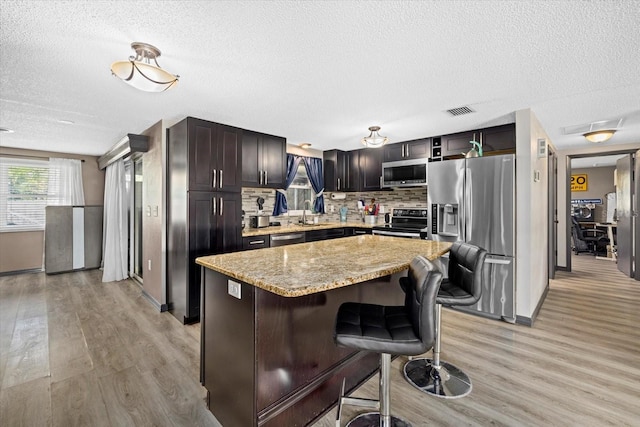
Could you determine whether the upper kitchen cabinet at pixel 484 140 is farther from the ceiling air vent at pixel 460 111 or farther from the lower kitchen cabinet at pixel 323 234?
the lower kitchen cabinet at pixel 323 234

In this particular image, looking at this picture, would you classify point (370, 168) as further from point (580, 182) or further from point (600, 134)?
point (580, 182)

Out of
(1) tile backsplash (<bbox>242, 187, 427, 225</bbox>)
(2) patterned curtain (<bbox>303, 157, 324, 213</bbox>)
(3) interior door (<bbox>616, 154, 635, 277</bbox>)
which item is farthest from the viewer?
(2) patterned curtain (<bbox>303, 157, 324, 213</bbox>)

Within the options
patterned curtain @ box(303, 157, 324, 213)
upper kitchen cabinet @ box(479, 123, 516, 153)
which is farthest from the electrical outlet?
patterned curtain @ box(303, 157, 324, 213)

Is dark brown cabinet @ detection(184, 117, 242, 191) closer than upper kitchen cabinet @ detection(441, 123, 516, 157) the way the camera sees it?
Yes

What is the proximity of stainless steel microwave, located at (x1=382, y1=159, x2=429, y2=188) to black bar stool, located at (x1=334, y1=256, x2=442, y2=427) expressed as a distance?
310cm

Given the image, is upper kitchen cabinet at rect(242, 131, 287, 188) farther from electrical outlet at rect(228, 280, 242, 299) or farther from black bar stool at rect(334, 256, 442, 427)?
black bar stool at rect(334, 256, 442, 427)

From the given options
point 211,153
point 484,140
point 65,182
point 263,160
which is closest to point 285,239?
point 263,160

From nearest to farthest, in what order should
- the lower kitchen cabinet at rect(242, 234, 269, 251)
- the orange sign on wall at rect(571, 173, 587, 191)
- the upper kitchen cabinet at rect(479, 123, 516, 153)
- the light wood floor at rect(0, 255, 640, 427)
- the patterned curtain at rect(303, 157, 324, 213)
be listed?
the light wood floor at rect(0, 255, 640, 427), the upper kitchen cabinet at rect(479, 123, 516, 153), the lower kitchen cabinet at rect(242, 234, 269, 251), the patterned curtain at rect(303, 157, 324, 213), the orange sign on wall at rect(571, 173, 587, 191)

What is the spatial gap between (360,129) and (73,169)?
5.62 m

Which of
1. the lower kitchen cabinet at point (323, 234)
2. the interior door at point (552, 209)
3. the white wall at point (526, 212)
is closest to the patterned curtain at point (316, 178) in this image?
the lower kitchen cabinet at point (323, 234)

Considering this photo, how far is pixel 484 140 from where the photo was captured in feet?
12.4

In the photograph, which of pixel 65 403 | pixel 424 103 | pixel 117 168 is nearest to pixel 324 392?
pixel 65 403

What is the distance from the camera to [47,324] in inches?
124

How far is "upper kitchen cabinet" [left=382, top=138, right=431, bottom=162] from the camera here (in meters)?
4.38
